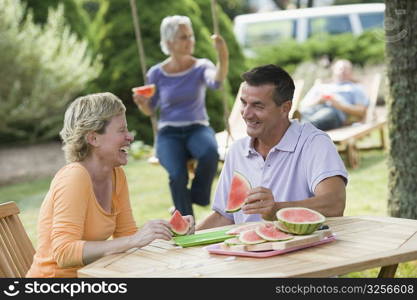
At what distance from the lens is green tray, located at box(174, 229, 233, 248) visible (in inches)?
136

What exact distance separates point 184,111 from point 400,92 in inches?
80.6

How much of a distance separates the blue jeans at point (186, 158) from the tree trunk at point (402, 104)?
5.46ft

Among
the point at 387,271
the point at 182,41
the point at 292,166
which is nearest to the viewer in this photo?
the point at 387,271

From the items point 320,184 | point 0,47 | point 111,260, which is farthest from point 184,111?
point 0,47

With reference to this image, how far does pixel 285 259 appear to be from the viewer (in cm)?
308

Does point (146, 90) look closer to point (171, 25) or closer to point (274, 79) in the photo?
point (171, 25)

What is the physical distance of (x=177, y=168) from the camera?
713 centimetres

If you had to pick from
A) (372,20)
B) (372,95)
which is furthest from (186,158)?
(372,20)

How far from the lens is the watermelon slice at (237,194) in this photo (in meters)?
3.78

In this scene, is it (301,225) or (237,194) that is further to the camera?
(237,194)

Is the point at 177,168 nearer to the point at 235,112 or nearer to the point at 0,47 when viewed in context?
the point at 235,112

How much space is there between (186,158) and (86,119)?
3.65m

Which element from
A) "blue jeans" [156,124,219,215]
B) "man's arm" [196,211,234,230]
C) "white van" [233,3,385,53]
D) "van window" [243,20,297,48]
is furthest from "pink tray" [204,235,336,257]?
"van window" [243,20,297,48]

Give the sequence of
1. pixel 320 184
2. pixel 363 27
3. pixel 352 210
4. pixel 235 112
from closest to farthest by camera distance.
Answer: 1. pixel 320 184
2. pixel 352 210
3. pixel 235 112
4. pixel 363 27
